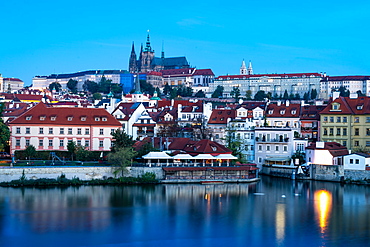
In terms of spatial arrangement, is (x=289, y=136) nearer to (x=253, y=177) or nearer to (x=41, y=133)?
(x=253, y=177)

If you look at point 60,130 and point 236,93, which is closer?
point 60,130

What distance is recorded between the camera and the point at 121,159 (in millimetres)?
44906

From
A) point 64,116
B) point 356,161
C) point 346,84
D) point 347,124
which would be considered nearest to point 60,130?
point 64,116

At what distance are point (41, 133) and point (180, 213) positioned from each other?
22.6 m

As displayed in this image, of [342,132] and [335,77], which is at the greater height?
[335,77]

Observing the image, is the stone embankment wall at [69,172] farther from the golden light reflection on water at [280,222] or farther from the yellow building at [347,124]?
the yellow building at [347,124]

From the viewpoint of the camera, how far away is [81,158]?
1914 inches

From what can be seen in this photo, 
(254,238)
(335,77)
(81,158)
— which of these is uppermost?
(335,77)

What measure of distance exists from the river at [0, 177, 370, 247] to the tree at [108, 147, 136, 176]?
2595mm

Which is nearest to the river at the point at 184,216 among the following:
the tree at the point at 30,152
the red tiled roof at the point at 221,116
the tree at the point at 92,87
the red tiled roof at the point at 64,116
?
the tree at the point at 30,152

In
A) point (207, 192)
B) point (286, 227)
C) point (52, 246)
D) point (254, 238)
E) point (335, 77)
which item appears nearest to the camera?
point (52, 246)

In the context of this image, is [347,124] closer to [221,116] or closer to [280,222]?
[221,116]

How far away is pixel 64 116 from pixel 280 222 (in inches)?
1105

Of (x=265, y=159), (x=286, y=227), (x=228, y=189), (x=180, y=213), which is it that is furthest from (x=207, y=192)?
(x=265, y=159)
